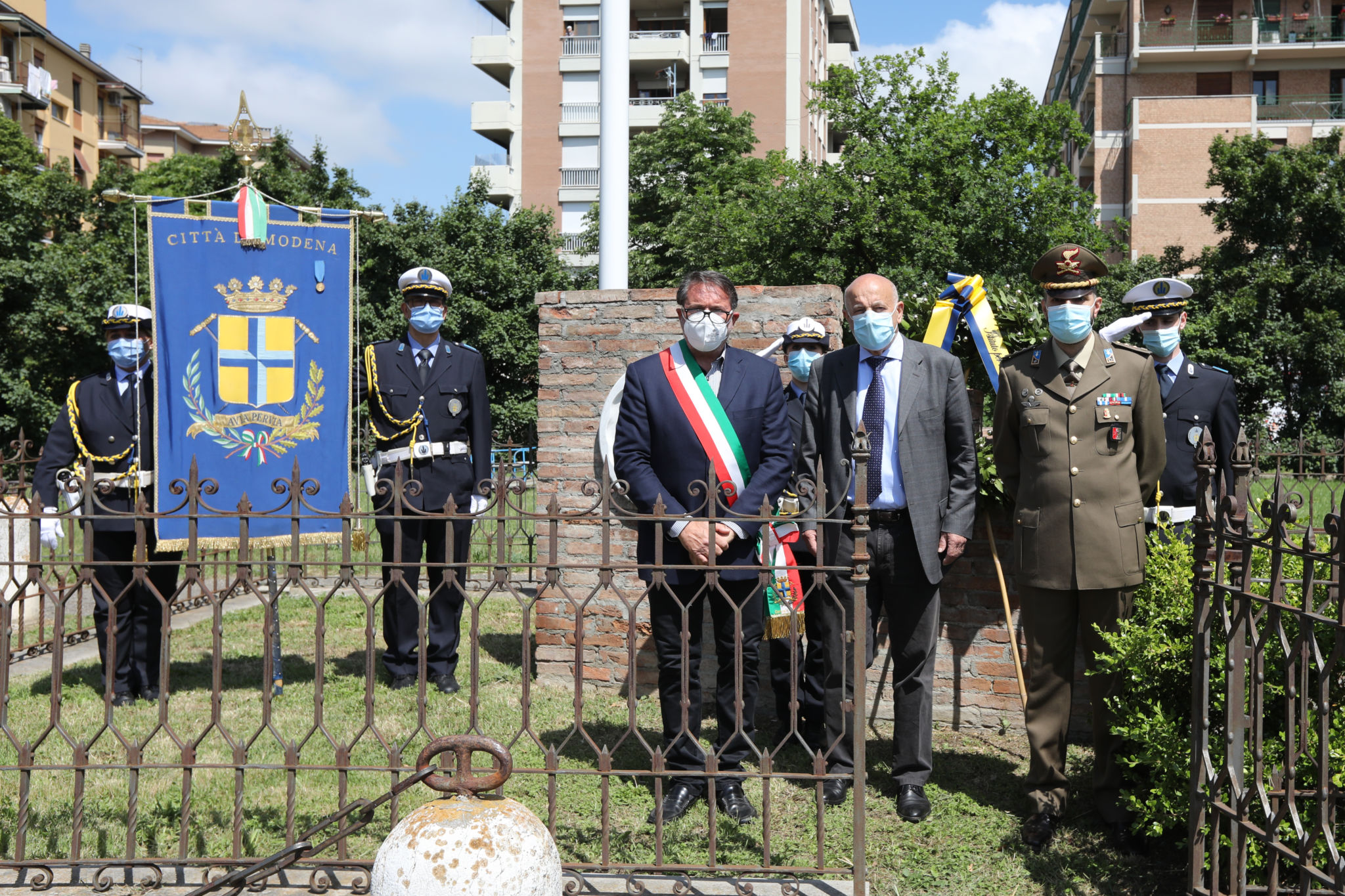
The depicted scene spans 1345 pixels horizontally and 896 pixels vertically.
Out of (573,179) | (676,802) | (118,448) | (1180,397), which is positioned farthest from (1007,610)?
(573,179)

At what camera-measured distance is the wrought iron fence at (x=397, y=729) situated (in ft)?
11.3

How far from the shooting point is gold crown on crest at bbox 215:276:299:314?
17.9 ft

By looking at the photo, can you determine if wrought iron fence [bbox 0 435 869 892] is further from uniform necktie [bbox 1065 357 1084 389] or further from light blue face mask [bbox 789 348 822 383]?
uniform necktie [bbox 1065 357 1084 389]

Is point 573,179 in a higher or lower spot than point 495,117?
lower

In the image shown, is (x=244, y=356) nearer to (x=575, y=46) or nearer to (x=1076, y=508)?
(x=1076, y=508)

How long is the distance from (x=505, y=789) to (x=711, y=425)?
1717 millimetres

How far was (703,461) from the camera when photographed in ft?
14.3

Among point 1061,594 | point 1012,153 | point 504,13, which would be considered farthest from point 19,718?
point 504,13

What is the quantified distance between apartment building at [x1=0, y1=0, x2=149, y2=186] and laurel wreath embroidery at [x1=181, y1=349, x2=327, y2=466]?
121 ft

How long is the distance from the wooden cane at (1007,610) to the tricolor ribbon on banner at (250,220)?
3913 mm

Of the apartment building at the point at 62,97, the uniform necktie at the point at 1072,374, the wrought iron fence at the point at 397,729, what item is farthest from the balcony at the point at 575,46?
the uniform necktie at the point at 1072,374

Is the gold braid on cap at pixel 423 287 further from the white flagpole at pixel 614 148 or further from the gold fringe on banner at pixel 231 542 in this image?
the gold fringe on banner at pixel 231 542

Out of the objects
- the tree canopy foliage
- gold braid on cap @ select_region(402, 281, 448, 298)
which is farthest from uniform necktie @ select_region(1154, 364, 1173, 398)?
the tree canopy foliage

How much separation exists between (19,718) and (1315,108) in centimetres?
4304
